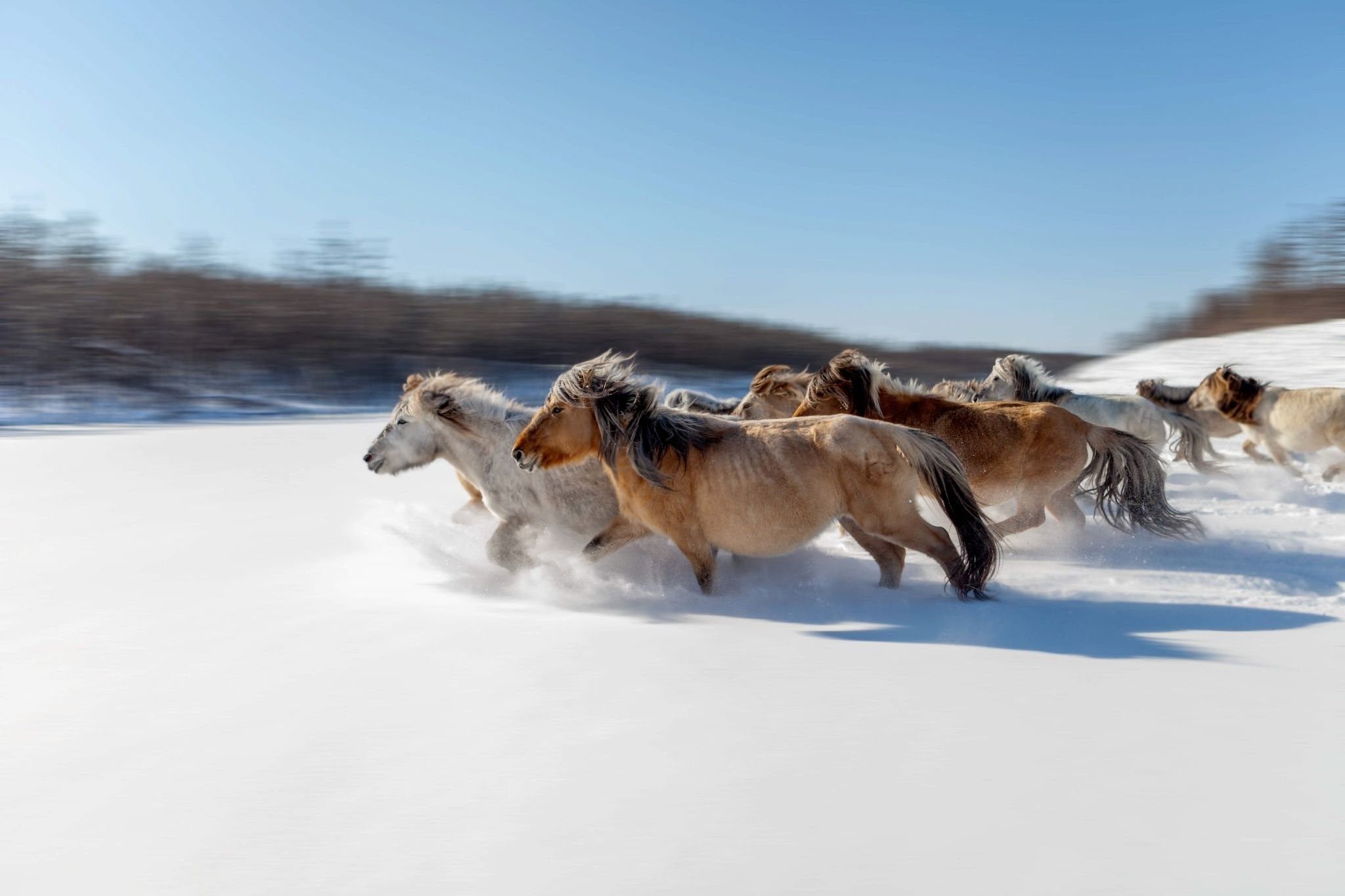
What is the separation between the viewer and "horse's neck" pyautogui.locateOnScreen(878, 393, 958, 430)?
615 cm

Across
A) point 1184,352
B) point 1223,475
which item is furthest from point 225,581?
point 1184,352

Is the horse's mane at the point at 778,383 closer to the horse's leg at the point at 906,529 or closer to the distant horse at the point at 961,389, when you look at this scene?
the distant horse at the point at 961,389

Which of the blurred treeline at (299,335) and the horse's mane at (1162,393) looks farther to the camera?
the blurred treeline at (299,335)

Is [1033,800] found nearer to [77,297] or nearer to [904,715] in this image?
[904,715]

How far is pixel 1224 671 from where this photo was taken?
3332 mm

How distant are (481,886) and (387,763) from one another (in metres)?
0.72

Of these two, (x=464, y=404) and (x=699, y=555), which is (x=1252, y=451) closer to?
(x=699, y=555)

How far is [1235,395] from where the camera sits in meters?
9.85

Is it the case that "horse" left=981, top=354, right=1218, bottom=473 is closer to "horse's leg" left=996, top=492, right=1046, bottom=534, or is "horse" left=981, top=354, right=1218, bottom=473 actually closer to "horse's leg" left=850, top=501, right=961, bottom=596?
"horse's leg" left=996, top=492, right=1046, bottom=534

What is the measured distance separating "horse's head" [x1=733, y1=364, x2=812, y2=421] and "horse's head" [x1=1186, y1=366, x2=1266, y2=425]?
513 centimetres

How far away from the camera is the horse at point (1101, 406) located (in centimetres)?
797

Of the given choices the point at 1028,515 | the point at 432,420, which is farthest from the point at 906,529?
the point at 432,420

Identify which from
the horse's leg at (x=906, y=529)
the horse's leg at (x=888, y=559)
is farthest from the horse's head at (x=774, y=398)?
the horse's leg at (x=906, y=529)

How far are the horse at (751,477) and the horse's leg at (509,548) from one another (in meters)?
0.50
